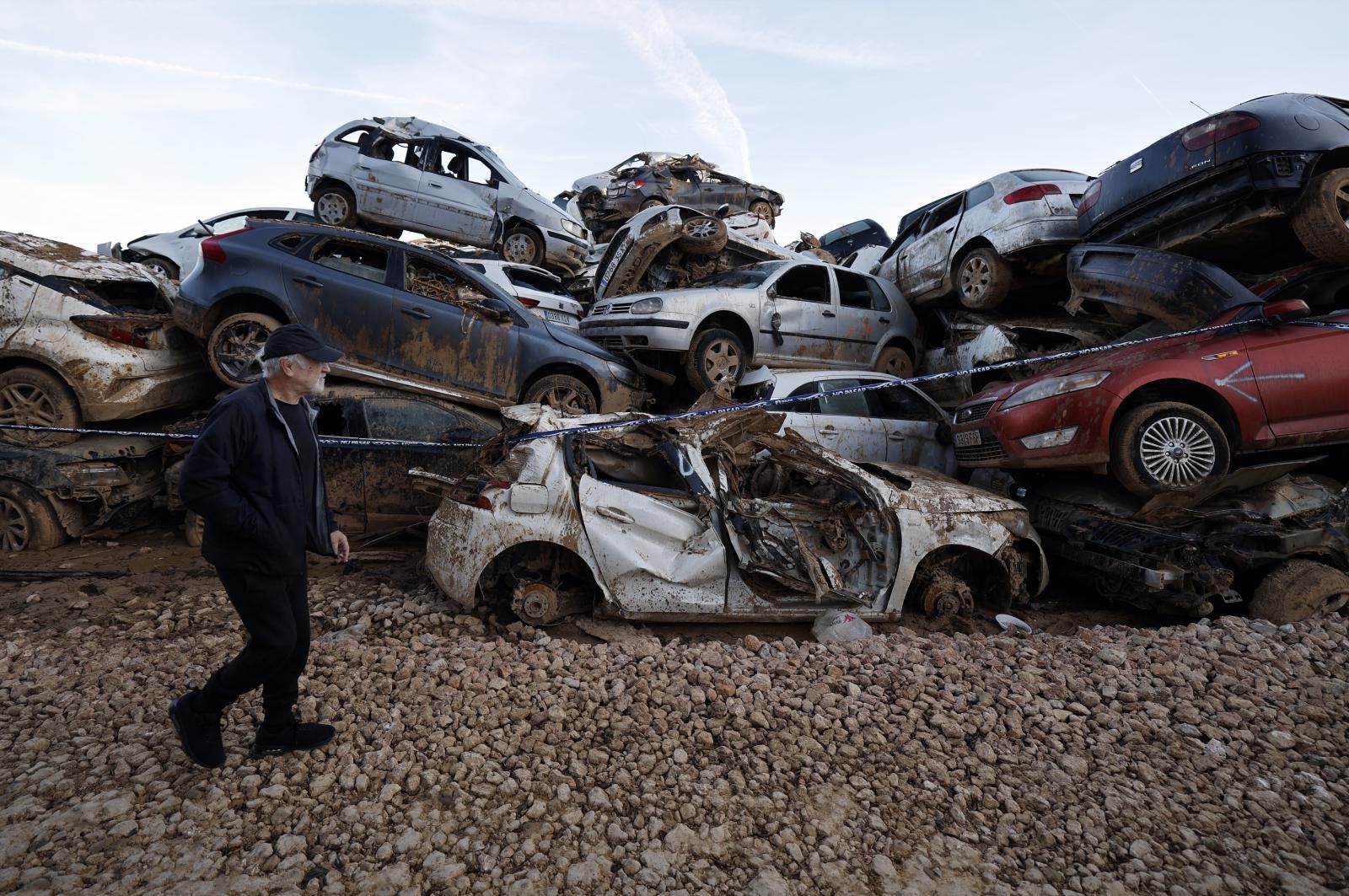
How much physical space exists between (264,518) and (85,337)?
4735 millimetres

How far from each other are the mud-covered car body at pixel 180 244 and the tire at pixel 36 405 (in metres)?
5.63

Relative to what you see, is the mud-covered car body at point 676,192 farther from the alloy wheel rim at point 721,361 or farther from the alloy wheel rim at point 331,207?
the alloy wheel rim at point 721,361

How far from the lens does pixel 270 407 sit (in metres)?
2.65

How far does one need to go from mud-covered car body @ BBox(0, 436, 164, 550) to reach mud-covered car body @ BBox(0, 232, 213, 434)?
34 centimetres

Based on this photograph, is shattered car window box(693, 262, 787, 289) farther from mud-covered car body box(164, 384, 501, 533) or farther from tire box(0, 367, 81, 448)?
tire box(0, 367, 81, 448)

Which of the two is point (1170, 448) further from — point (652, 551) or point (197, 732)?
point (197, 732)

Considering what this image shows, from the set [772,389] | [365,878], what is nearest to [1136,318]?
[772,389]

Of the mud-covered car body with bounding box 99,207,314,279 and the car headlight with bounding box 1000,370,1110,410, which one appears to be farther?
the mud-covered car body with bounding box 99,207,314,279

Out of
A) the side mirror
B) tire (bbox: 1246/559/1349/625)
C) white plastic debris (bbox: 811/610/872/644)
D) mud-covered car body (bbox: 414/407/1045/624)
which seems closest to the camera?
mud-covered car body (bbox: 414/407/1045/624)

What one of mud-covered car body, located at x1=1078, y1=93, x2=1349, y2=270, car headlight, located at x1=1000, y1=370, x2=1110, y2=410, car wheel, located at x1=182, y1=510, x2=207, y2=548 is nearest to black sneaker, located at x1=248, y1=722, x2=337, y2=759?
car wheel, located at x1=182, y1=510, x2=207, y2=548

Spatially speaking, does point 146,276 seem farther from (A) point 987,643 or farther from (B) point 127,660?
(A) point 987,643

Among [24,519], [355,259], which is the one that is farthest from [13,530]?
[355,259]

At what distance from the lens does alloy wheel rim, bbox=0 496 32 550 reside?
5.57 meters

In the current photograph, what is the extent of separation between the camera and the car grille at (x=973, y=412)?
627cm
